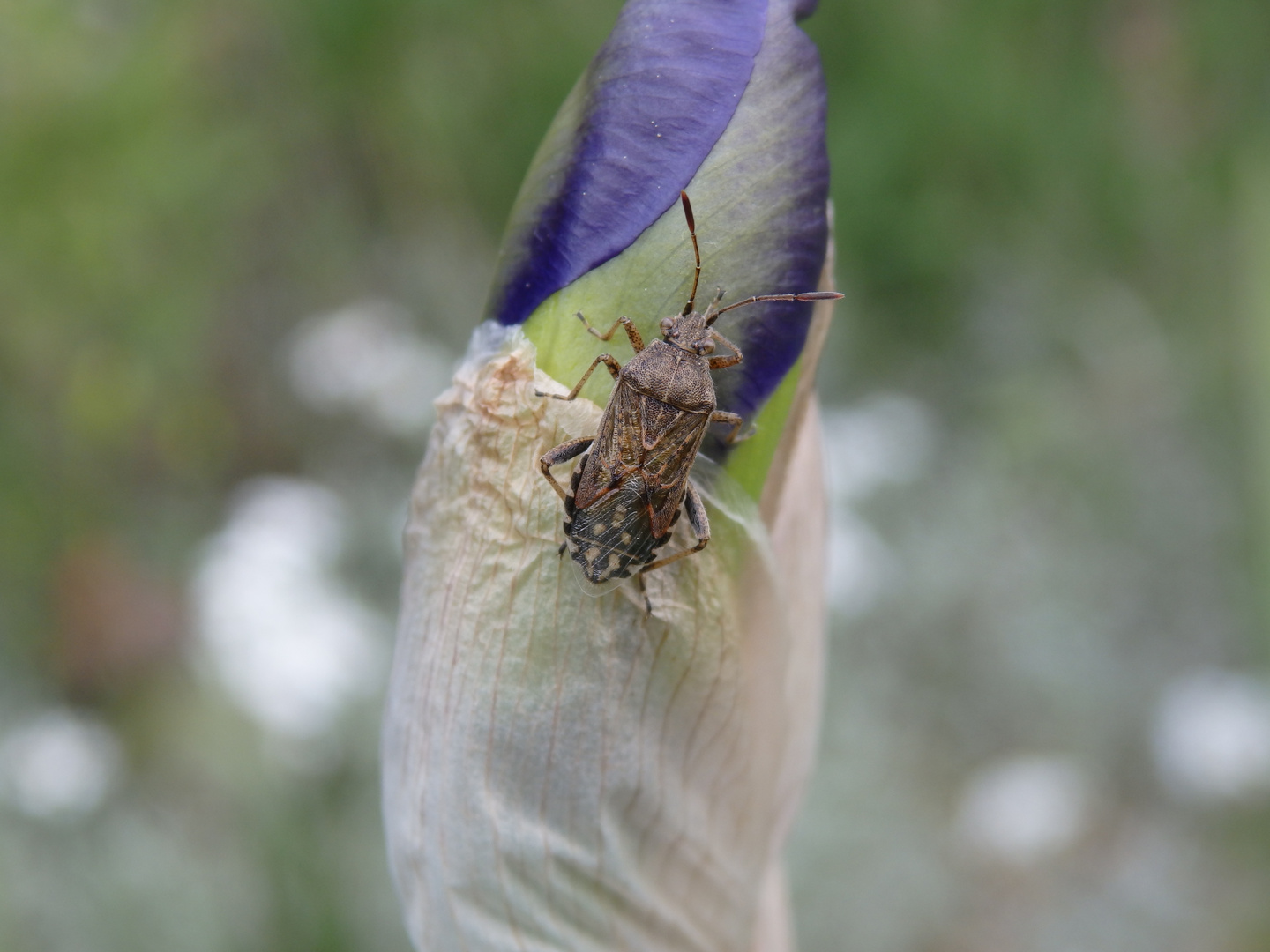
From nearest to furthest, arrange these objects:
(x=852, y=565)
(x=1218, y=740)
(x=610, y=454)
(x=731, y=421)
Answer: (x=731, y=421) → (x=610, y=454) → (x=1218, y=740) → (x=852, y=565)

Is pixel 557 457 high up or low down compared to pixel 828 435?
up

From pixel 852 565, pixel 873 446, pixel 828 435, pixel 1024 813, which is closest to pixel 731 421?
pixel 852 565

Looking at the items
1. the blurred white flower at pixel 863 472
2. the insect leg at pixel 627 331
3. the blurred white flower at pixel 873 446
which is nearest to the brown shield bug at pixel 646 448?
the insect leg at pixel 627 331

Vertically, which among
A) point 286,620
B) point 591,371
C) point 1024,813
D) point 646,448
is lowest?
point 1024,813

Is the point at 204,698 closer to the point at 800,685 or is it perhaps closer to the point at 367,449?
the point at 367,449

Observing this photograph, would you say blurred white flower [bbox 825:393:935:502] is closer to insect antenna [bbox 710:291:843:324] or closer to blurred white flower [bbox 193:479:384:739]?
blurred white flower [bbox 193:479:384:739]

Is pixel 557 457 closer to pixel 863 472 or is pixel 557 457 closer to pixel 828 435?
pixel 863 472
